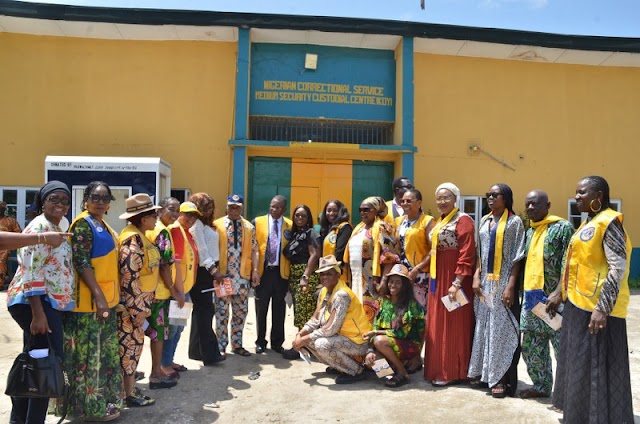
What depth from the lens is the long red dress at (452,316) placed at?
4.74 meters

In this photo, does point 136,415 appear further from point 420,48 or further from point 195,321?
point 420,48

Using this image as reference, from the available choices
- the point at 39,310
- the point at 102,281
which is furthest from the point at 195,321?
the point at 39,310

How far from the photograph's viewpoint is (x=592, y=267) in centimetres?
351

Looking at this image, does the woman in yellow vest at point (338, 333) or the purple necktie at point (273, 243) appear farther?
the purple necktie at point (273, 243)

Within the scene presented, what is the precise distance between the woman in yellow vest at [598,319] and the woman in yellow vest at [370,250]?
2.00m

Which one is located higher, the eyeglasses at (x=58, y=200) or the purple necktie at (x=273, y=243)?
the eyeglasses at (x=58, y=200)

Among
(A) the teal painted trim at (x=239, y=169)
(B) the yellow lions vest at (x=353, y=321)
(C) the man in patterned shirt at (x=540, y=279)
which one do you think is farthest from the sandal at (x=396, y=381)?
(A) the teal painted trim at (x=239, y=169)

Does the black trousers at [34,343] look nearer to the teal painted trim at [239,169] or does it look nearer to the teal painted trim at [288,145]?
the teal painted trim at [239,169]

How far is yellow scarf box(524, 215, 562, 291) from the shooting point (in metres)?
4.16

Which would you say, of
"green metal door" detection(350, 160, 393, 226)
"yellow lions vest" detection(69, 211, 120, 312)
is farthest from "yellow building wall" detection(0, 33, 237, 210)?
"yellow lions vest" detection(69, 211, 120, 312)

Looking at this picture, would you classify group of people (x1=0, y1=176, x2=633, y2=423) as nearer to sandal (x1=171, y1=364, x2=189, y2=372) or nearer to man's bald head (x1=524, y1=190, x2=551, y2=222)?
man's bald head (x1=524, y1=190, x2=551, y2=222)

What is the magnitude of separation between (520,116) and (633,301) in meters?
4.44

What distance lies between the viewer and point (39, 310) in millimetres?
3244

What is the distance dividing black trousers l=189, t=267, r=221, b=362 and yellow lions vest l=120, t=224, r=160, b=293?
118cm
